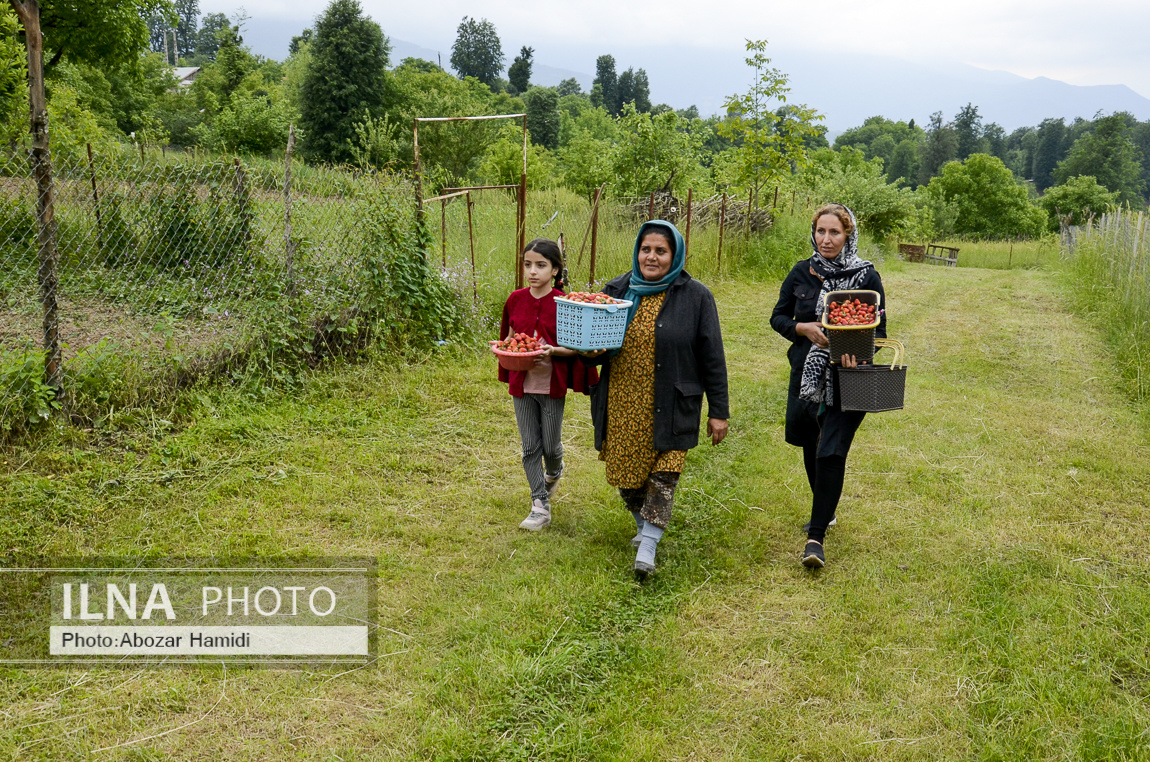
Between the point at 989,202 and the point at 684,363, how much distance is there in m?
61.0

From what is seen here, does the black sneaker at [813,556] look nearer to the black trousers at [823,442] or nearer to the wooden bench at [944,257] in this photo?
the black trousers at [823,442]

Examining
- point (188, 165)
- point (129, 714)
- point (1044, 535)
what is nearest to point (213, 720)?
point (129, 714)

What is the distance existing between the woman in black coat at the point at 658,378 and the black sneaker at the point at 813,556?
79 cm

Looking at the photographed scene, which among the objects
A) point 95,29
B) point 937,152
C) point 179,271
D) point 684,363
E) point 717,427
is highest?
point 937,152

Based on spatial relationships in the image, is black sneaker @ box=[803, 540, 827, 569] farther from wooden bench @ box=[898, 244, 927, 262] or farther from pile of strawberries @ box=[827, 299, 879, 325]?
wooden bench @ box=[898, 244, 927, 262]

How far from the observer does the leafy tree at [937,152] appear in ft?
275

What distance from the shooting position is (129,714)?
8.96 ft

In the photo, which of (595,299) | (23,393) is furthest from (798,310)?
(23,393)

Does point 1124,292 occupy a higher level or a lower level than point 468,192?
lower

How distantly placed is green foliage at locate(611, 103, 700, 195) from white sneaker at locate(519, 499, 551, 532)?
11.6 m

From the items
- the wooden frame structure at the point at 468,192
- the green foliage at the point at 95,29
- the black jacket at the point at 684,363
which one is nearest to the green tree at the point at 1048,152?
the green foliage at the point at 95,29

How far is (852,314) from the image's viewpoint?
11.9 ft

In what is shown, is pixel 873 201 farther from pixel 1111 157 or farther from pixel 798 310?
pixel 1111 157

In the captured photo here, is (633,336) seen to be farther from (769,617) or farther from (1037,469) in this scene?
(1037,469)
